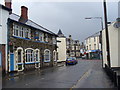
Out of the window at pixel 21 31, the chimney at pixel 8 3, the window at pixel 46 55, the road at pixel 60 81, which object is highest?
the chimney at pixel 8 3

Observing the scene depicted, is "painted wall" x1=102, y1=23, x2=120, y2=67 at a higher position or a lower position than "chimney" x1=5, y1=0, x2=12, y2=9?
lower

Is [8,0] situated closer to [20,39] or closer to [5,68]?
[20,39]

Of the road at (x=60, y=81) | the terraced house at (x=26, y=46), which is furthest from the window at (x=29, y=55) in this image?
the road at (x=60, y=81)

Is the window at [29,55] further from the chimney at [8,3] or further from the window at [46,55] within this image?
the chimney at [8,3]

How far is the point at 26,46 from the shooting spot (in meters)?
20.6

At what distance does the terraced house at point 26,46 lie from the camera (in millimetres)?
17844

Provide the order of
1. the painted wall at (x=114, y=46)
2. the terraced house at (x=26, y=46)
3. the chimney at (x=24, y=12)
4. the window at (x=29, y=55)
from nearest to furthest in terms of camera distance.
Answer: the terraced house at (x=26, y=46) → the painted wall at (x=114, y=46) → the window at (x=29, y=55) → the chimney at (x=24, y=12)

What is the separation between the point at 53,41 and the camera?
30.5 m

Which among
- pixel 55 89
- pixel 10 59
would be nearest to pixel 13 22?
pixel 10 59

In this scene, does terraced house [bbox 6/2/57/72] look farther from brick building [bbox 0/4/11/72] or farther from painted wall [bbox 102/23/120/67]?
painted wall [bbox 102/23/120/67]

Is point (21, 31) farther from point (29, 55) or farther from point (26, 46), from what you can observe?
point (29, 55)

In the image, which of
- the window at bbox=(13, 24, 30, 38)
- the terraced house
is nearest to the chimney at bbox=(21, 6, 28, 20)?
the terraced house

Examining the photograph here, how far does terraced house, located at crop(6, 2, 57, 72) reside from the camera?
58.5 ft

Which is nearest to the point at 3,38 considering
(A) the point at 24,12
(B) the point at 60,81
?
(B) the point at 60,81
